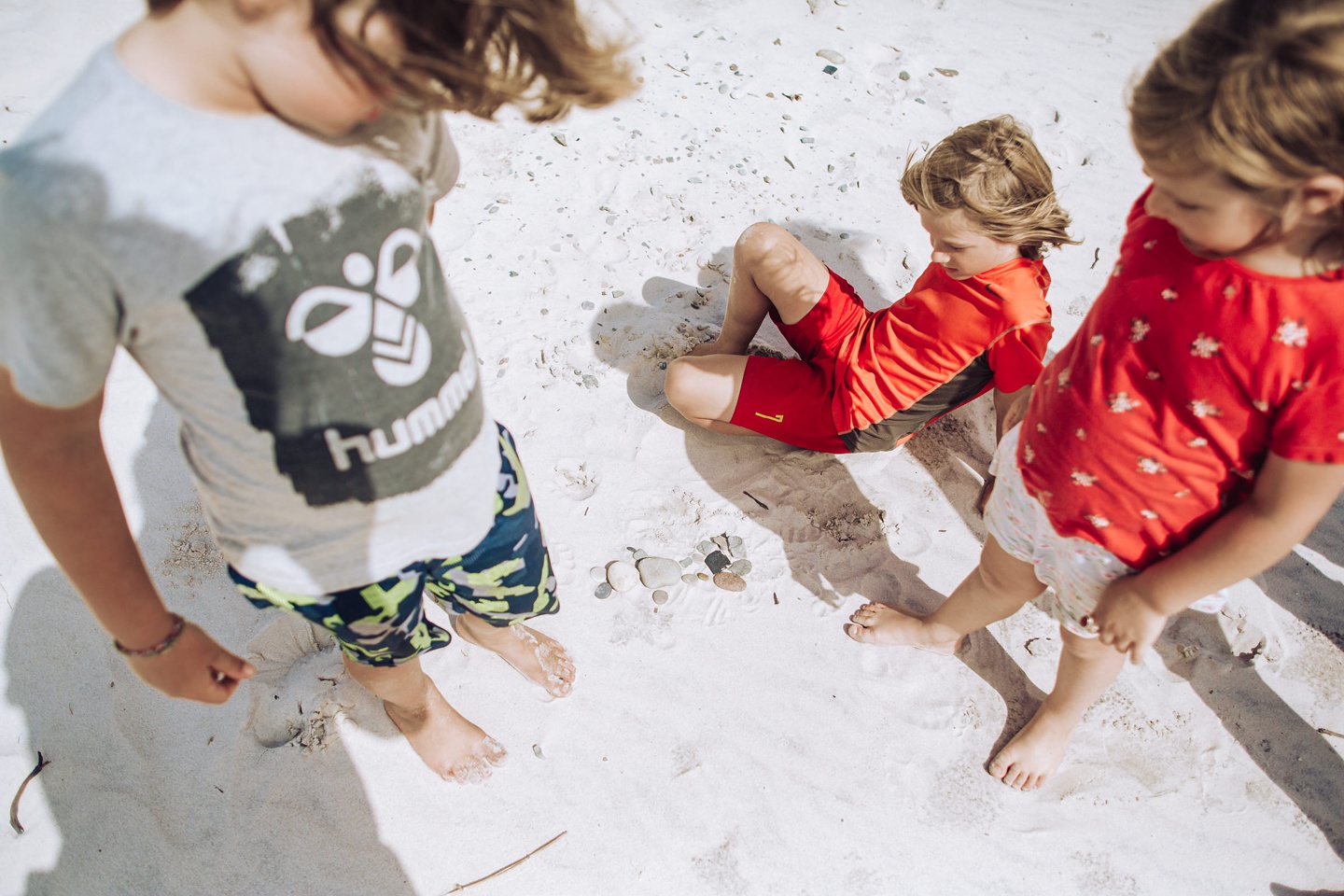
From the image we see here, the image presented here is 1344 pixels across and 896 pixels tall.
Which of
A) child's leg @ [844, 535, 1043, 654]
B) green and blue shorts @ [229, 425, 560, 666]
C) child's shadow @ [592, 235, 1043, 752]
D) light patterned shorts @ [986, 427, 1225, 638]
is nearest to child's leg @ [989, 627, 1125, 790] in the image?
child's shadow @ [592, 235, 1043, 752]

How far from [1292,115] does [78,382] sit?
1.70 m

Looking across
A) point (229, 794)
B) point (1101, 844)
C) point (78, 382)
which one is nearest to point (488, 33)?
point (78, 382)

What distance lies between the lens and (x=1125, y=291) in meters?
1.43

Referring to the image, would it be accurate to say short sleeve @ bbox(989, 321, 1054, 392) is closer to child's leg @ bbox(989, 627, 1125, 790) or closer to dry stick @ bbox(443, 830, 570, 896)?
child's leg @ bbox(989, 627, 1125, 790)

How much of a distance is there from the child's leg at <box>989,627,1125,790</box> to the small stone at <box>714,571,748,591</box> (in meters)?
0.99

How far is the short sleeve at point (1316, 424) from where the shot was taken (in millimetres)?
1160

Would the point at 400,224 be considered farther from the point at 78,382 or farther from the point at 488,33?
the point at 78,382

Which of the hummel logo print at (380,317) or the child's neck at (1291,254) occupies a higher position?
the child's neck at (1291,254)

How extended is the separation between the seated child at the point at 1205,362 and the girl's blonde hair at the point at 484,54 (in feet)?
3.02

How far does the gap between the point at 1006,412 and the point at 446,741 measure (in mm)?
2154

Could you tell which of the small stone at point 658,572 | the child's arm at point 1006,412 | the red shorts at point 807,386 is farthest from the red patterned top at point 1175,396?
the small stone at point 658,572

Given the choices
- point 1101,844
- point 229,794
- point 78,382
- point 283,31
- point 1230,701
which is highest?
point 283,31

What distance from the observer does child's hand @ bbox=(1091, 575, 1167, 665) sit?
147 centimetres

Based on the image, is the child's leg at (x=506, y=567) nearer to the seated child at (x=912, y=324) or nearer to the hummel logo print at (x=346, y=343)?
the hummel logo print at (x=346, y=343)
